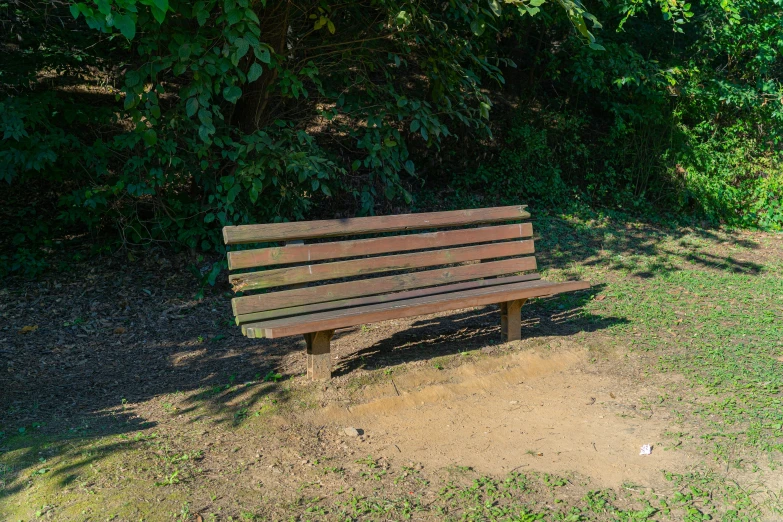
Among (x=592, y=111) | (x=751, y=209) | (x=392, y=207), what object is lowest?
(x=751, y=209)

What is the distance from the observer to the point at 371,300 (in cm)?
504

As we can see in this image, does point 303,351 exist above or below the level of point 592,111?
below

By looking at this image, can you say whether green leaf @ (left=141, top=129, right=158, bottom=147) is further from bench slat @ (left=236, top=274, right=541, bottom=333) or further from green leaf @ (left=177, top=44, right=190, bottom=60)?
bench slat @ (left=236, top=274, right=541, bottom=333)

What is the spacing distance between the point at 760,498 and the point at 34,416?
4.08 m

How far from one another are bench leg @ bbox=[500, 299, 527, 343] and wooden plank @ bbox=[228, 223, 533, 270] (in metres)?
0.53

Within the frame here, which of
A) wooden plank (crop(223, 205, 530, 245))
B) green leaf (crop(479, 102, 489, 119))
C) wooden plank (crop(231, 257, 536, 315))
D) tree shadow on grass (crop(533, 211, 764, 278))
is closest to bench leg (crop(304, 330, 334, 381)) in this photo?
wooden plank (crop(231, 257, 536, 315))

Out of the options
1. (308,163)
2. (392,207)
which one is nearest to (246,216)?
(308,163)

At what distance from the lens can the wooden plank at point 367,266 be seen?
14.9 ft

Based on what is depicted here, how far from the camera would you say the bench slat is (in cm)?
454

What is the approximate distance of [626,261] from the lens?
882 centimetres

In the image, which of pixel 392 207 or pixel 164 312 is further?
pixel 392 207

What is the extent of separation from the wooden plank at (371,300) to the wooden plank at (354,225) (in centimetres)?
44

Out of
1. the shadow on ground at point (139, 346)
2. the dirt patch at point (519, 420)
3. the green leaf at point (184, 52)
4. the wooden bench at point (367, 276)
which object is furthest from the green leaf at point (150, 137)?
the dirt patch at point (519, 420)

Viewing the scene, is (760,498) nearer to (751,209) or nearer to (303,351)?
(303,351)
